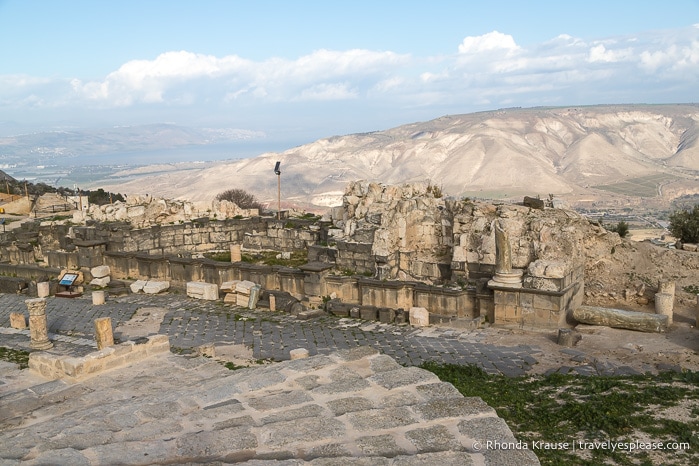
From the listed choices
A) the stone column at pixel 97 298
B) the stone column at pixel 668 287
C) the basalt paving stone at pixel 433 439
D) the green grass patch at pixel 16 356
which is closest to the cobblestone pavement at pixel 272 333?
the stone column at pixel 97 298

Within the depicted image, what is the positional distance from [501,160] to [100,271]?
8867 cm

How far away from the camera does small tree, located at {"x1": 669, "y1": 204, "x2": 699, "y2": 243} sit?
20438mm

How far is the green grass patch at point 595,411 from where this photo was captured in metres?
5.88

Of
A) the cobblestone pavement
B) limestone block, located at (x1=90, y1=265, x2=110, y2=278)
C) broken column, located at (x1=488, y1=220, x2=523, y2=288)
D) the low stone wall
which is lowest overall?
the cobblestone pavement

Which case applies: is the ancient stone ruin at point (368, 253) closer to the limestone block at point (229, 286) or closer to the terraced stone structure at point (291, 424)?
the limestone block at point (229, 286)

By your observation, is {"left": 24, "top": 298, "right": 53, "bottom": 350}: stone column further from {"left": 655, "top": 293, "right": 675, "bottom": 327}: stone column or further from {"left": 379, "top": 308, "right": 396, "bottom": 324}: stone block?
{"left": 655, "top": 293, "right": 675, "bottom": 327}: stone column

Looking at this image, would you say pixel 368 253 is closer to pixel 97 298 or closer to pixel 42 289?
pixel 97 298

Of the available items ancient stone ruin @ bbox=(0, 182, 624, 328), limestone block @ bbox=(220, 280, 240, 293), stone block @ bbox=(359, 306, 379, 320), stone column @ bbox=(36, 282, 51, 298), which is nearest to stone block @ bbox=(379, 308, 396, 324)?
ancient stone ruin @ bbox=(0, 182, 624, 328)

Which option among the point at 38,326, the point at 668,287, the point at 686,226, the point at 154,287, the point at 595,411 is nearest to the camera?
the point at 595,411

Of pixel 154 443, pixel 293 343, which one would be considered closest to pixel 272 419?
pixel 154 443

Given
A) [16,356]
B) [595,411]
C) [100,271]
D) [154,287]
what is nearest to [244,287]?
[154,287]

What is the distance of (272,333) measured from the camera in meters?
14.2

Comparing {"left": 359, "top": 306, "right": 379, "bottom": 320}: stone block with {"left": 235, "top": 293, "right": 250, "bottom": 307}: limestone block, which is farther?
{"left": 235, "top": 293, "right": 250, "bottom": 307}: limestone block

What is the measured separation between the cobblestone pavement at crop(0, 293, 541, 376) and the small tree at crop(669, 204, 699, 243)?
11653 mm
